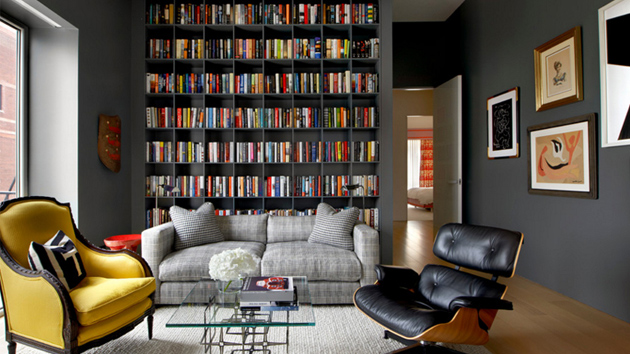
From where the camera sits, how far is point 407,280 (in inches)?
93.8

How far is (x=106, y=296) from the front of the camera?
6.38 feet

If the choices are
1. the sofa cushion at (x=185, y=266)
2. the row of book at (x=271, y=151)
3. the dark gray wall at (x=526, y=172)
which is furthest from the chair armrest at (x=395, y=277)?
the row of book at (x=271, y=151)

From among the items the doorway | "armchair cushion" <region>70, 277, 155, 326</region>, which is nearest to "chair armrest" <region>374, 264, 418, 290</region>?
"armchair cushion" <region>70, 277, 155, 326</region>

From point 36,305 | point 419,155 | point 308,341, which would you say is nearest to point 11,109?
point 36,305

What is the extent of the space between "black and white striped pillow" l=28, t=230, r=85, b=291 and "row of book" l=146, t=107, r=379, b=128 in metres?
2.27

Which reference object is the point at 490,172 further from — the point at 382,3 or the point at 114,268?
the point at 114,268

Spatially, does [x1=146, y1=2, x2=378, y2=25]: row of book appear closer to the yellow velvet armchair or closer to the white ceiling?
the white ceiling

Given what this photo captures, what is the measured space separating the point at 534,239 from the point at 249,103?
360cm

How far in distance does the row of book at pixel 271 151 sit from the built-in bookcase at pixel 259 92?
1 cm

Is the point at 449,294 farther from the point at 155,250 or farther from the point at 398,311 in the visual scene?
the point at 155,250

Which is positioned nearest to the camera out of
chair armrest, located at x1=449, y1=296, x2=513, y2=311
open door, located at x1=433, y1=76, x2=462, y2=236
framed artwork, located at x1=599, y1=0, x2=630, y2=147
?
chair armrest, located at x1=449, y1=296, x2=513, y2=311

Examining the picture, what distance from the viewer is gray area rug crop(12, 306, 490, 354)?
2230 mm

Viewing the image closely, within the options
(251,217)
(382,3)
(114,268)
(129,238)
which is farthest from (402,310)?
(382,3)

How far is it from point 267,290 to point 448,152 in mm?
4054
